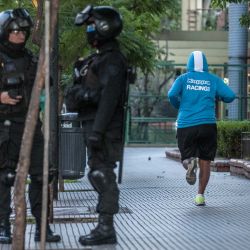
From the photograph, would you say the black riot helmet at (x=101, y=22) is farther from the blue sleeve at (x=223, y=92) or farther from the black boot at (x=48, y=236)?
the blue sleeve at (x=223, y=92)

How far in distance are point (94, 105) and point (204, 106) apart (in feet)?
10.6

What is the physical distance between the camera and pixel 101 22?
22.4 feet

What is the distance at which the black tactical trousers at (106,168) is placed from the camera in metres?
6.80

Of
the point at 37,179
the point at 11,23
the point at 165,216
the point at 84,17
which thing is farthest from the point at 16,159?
the point at 165,216

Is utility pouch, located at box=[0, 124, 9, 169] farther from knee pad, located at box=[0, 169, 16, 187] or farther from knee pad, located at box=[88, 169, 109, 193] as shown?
knee pad, located at box=[88, 169, 109, 193]

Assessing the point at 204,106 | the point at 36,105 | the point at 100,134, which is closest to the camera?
the point at 36,105

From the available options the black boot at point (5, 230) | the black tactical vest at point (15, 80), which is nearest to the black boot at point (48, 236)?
the black boot at point (5, 230)

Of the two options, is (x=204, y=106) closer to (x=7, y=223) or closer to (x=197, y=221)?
(x=197, y=221)

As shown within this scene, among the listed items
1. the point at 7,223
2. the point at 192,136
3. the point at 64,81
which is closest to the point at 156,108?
the point at 64,81

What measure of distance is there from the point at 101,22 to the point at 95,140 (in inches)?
41.9

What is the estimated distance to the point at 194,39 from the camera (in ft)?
103

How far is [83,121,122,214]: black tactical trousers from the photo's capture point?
268 inches

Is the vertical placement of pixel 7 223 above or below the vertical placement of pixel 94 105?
below

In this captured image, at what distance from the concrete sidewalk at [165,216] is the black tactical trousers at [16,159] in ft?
1.39
